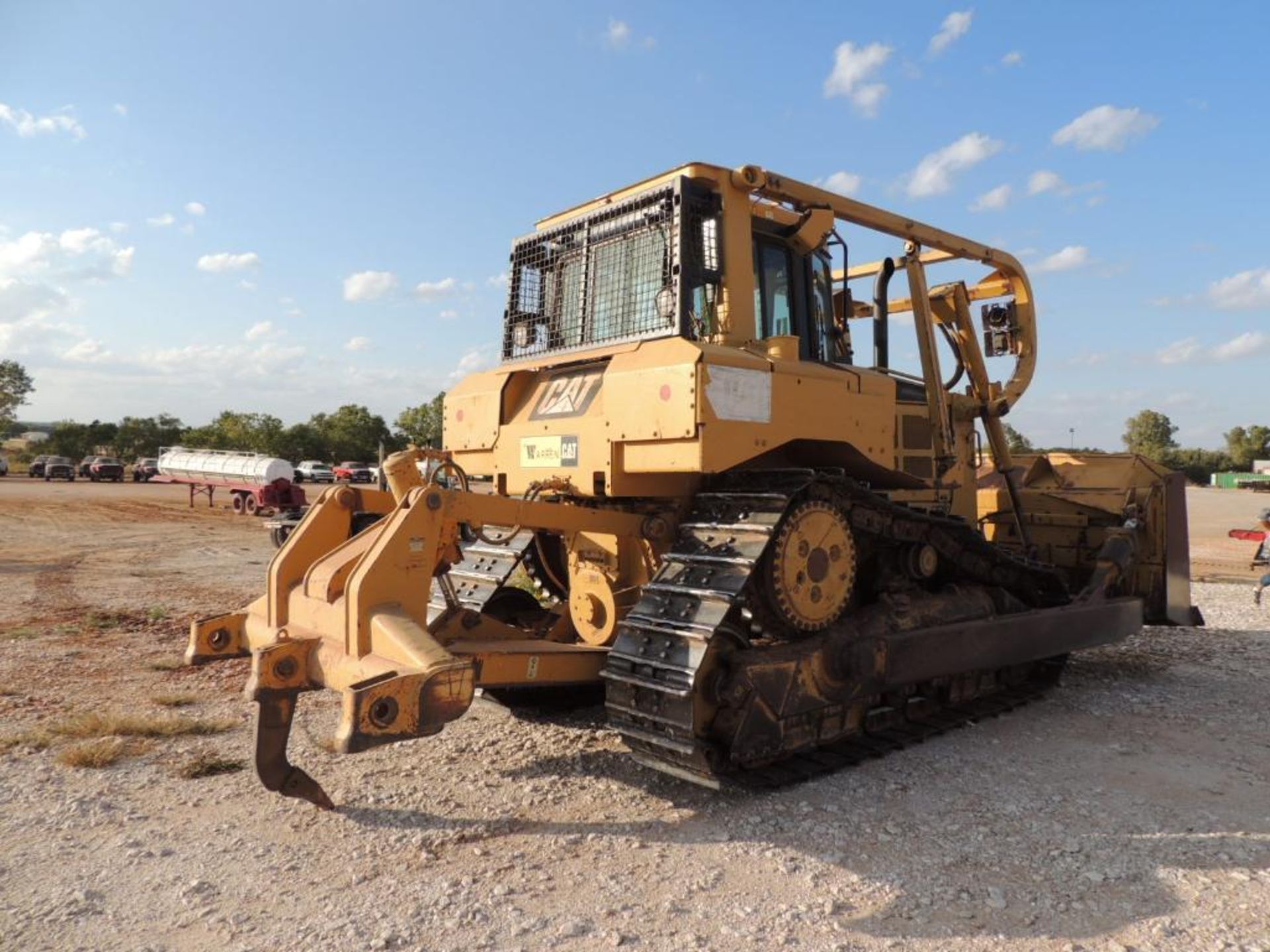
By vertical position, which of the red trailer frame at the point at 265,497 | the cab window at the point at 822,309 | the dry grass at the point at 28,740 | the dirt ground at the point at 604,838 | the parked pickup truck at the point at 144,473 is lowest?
the dirt ground at the point at 604,838

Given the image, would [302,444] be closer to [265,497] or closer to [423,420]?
[423,420]

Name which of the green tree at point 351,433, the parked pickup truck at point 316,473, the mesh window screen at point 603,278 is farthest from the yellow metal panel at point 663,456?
the green tree at point 351,433

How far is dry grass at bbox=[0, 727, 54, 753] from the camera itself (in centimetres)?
547

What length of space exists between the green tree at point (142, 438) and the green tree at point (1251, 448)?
10712 cm

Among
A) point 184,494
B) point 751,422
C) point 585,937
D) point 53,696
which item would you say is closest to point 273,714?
point 585,937

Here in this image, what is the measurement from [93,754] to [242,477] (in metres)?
30.5

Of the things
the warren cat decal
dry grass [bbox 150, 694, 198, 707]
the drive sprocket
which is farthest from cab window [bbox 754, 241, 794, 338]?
dry grass [bbox 150, 694, 198, 707]

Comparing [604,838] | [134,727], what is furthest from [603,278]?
[134,727]

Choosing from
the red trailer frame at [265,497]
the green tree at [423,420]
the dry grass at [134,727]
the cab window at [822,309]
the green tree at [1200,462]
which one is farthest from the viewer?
the green tree at [1200,462]

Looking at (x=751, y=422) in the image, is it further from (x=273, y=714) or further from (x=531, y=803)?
(x=273, y=714)

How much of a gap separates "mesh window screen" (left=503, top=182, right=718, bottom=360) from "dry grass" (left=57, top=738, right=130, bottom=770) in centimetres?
354

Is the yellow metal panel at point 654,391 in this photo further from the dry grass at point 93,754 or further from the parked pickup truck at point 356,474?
the parked pickup truck at point 356,474

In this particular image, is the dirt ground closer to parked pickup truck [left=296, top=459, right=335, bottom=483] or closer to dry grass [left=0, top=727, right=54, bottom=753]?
dry grass [left=0, top=727, right=54, bottom=753]

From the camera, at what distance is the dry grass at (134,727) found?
574cm
